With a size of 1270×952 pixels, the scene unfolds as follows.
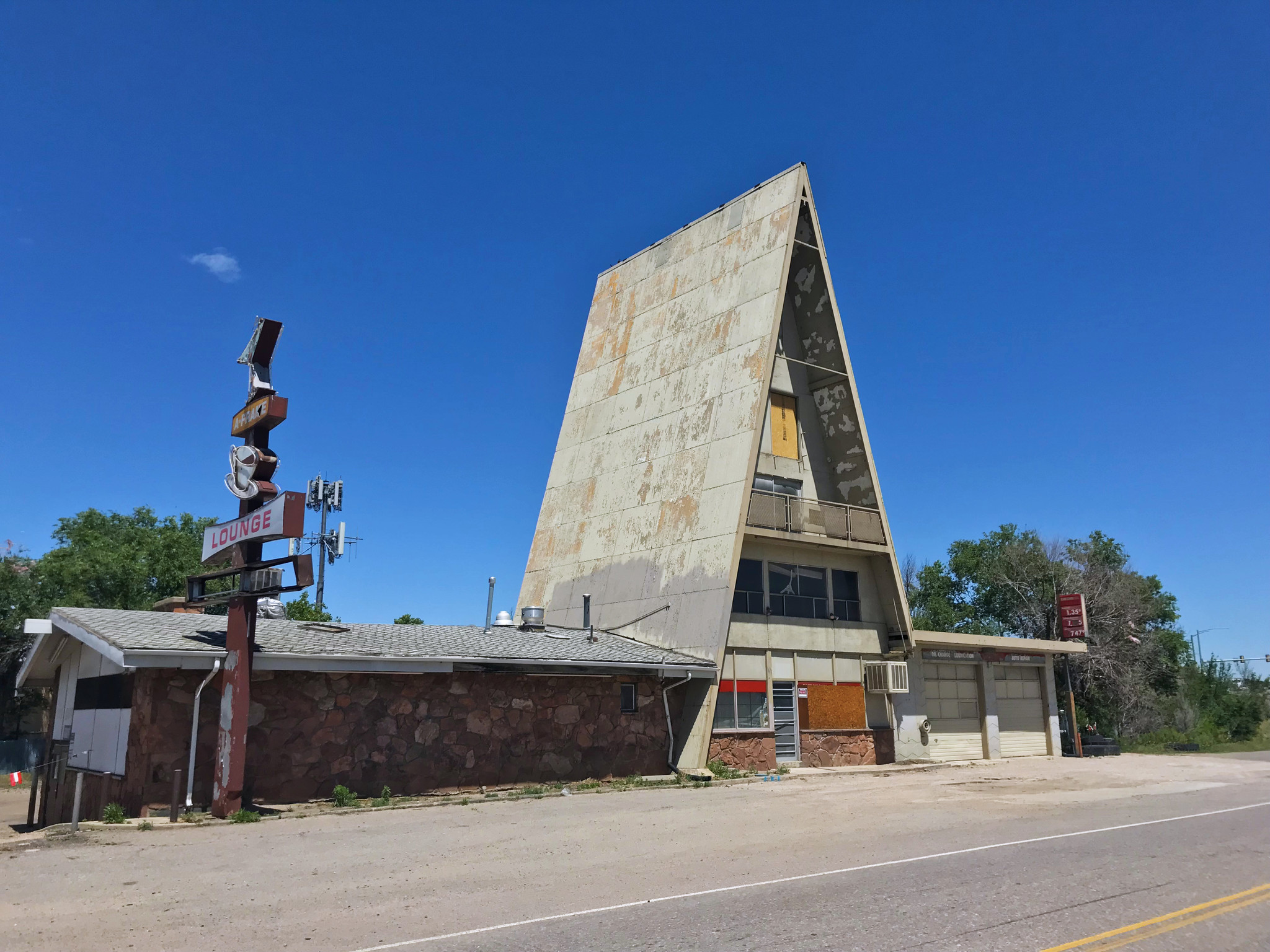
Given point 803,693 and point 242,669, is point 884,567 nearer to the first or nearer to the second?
point 803,693

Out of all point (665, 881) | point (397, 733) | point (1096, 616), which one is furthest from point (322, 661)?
point (1096, 616)

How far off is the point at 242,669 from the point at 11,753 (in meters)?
26.2

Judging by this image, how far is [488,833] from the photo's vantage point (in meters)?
13.4

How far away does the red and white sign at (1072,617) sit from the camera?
35.1 m

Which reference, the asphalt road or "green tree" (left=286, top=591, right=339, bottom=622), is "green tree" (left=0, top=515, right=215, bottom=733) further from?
the asphalt road

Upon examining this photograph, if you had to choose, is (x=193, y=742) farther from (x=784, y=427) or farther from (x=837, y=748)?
(x=784, y=427)

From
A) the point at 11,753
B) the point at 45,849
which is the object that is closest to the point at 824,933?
the point at 45,849

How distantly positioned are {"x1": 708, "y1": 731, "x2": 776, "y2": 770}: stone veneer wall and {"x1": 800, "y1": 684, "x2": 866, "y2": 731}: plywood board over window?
5.76 feet

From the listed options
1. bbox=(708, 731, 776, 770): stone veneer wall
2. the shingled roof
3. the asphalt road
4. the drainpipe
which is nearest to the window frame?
the shingled roof

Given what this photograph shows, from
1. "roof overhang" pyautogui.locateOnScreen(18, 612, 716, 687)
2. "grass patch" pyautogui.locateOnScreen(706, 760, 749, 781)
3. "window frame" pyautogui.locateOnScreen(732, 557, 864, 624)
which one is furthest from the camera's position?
"window frame" pyautogui.locateOnScreen(732, 557, 864, 624)

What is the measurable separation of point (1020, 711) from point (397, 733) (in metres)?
23.8

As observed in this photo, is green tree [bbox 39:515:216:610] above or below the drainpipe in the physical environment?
above

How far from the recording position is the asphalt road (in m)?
7.30

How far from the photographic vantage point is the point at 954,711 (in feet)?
99.5
